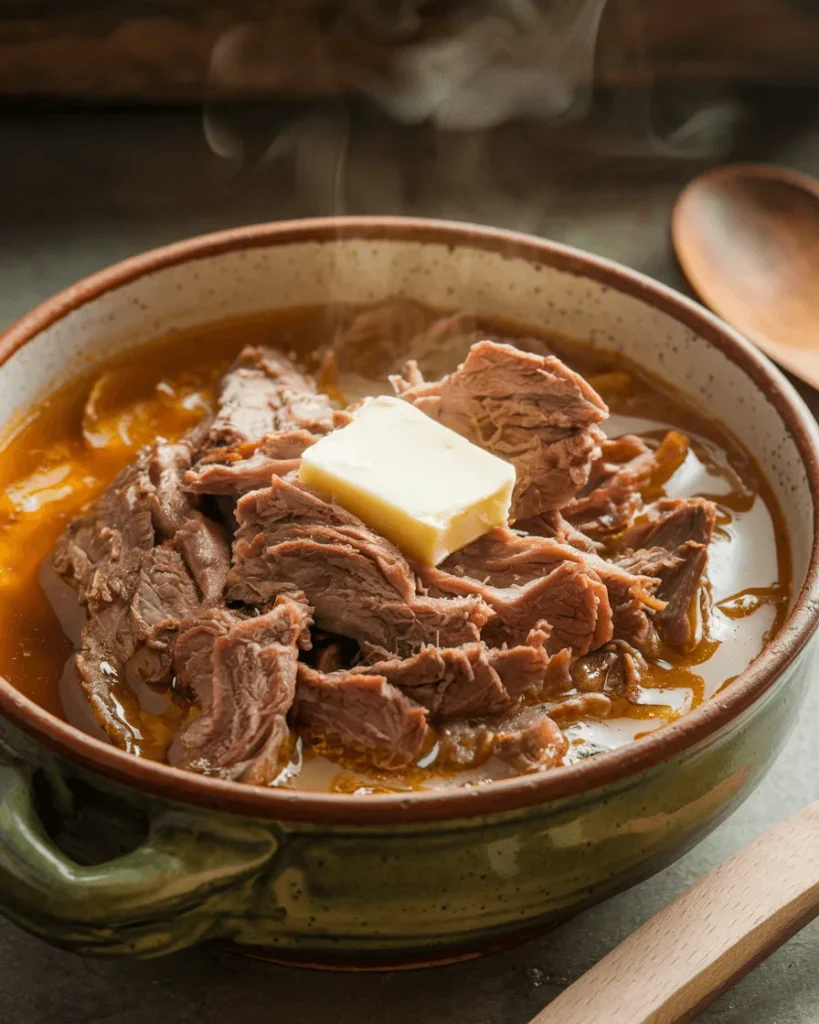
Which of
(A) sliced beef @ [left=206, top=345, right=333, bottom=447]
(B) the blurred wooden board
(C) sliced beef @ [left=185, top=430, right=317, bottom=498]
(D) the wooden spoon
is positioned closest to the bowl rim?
(C) sliced beef @ [left=185, top=430, right=317, bottom=498]

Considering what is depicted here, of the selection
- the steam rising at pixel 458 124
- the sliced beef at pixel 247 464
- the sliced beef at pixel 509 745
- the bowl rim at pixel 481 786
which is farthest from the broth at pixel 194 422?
the steam rising at pixel 458 124

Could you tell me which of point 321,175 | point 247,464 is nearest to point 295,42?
point 321,175

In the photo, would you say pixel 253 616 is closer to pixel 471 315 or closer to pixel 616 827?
→ pixel 616 827

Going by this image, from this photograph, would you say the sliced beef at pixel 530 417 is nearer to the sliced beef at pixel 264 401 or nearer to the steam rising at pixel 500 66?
the sliced beef at pixel 264 401

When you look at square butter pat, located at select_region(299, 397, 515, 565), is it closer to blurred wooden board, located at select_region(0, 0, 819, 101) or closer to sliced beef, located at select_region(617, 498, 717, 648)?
sliced beef, located at select_region(617, 498, 717, 648)

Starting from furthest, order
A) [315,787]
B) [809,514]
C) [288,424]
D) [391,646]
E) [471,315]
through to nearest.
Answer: [471,315] < [288,424] < [809,514] < [391,646] < [315,787]

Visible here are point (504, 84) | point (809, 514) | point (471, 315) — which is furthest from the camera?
point (504, 84)

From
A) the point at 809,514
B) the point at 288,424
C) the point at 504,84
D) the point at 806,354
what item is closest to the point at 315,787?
the point at 288,424
